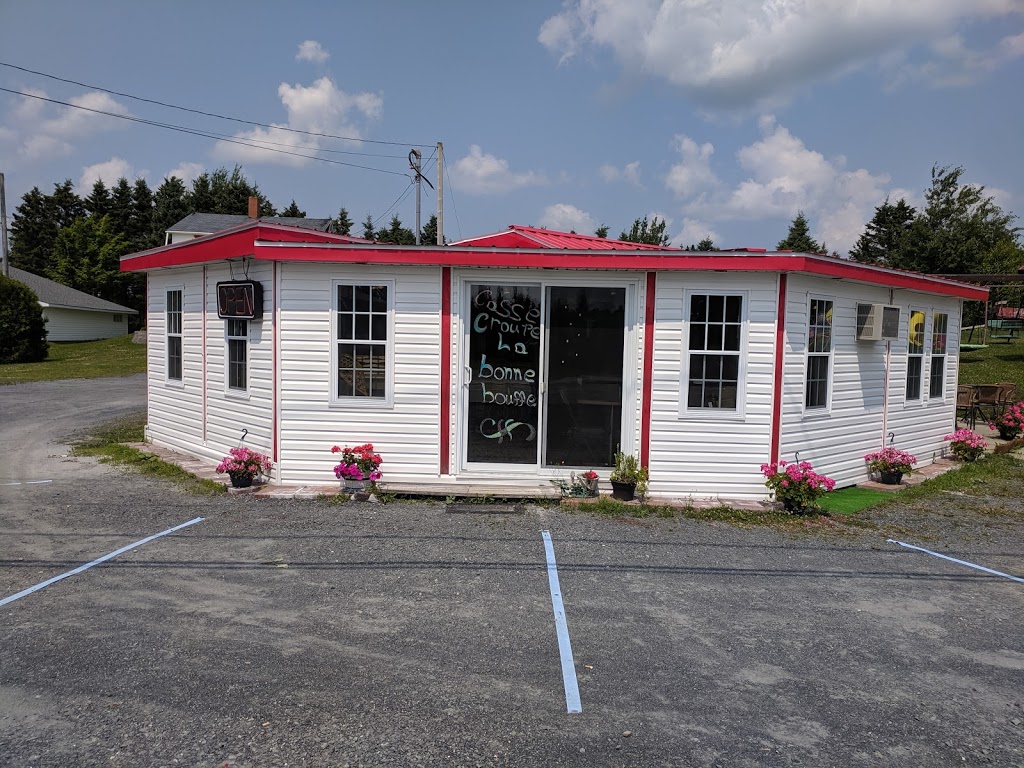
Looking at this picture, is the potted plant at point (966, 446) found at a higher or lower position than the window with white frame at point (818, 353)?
lower

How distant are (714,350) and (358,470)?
419 cm

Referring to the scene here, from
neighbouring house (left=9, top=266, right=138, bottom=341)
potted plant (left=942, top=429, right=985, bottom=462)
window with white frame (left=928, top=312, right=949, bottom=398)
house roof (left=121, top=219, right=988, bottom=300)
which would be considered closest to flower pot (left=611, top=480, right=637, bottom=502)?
house roof (left=121, top=219, right=988, bottom=300)

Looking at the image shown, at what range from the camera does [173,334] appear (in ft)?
35.5

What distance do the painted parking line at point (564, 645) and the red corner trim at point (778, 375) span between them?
11.2 ft

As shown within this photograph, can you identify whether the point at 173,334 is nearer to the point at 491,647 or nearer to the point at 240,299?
the point at 240,299

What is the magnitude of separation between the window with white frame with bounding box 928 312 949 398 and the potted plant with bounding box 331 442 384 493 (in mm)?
8697

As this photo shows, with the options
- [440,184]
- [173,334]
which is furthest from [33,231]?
[173,334]

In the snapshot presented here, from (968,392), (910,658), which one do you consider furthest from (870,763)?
(968,392)

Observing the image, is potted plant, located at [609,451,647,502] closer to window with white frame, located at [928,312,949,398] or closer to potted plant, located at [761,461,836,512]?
potted plant, located at [761,461,836,512]

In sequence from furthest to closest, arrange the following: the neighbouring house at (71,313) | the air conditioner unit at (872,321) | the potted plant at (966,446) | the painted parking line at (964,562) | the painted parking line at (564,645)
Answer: the neighbouring house at (71,313), the potted plant at (966,446), the air conditioner unit at (872,321), the painted parking line at (964,562), the painted parking line at (564,645)

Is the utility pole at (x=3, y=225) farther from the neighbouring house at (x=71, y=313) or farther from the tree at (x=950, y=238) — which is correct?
the tree at (x=950, y=238)

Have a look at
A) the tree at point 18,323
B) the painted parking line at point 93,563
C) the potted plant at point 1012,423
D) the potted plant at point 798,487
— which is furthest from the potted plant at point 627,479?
the tree at point 18,323

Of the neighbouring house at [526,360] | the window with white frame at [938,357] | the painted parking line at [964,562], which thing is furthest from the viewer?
the window with white frame at [938,357]

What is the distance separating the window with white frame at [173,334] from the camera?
35.3 feet
